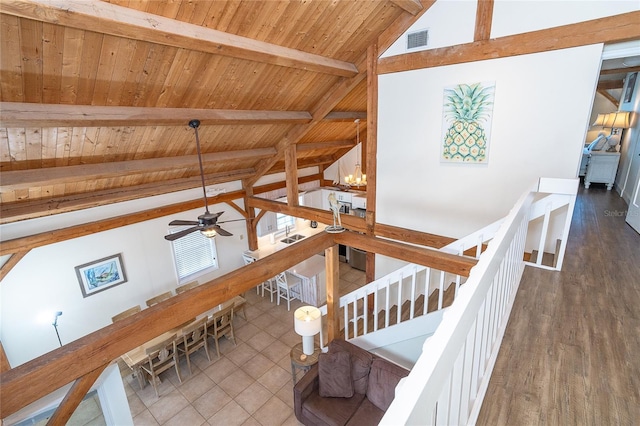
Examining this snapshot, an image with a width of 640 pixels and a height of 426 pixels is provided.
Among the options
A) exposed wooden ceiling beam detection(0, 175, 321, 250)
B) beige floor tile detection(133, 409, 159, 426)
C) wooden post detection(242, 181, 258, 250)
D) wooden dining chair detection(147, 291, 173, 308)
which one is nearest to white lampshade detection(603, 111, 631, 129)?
wooden post detection(242, 181, 258, 250)

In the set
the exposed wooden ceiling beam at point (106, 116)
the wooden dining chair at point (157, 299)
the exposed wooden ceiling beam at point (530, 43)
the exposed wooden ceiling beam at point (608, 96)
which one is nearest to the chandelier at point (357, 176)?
the exposed wooden ceiling beam at point (530, 43)

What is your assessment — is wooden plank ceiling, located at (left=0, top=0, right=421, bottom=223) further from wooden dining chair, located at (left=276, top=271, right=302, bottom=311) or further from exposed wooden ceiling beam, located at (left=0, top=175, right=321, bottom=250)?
wooden dining chair, located at (left=276, top=271, right=302, bottom=311)

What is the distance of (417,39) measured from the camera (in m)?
4.14

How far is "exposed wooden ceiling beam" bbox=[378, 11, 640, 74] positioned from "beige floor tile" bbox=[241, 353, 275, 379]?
5.37m

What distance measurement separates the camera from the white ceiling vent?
405 centimetres

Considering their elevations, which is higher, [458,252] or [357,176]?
[357,176]

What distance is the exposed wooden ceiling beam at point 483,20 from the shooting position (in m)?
3.54

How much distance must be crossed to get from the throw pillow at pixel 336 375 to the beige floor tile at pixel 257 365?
5.80ft

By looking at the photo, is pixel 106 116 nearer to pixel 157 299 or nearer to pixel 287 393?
pixel 157 299

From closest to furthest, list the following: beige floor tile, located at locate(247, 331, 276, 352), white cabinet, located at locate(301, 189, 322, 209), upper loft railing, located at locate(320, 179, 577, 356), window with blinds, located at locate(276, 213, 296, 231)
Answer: upper loft railing, located at locate(320, 179, 577, 356) → beige floor tile, located at locate(247, 331, 276, 352) → window with blinds, located at locate(276, 213, 296, 231) → white cabinet, located at locate(301, 189, 322, 209)

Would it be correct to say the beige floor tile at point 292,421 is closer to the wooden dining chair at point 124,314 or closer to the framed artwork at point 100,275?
the wooden dining chair at point 124,314

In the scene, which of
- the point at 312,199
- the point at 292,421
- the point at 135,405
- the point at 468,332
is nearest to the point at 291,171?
the point at 312,199

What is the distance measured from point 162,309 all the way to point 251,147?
451cm

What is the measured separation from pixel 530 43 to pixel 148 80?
4362mm
